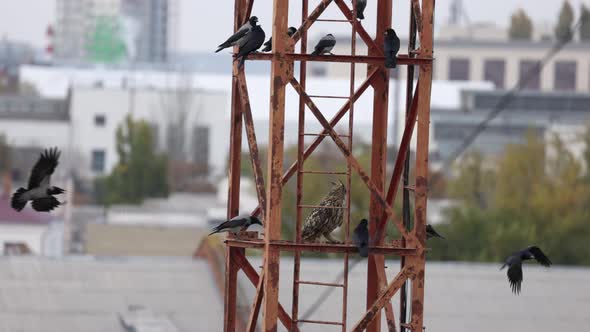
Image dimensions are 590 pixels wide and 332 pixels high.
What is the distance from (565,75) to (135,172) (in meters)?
39.7

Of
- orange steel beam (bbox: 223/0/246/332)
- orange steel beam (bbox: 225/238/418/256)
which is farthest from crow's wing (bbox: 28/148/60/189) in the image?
orange steel beam (bbox: 225/238/418/256)

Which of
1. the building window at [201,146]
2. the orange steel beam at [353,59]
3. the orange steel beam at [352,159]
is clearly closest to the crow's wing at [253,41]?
the orange steel beam at [353,59]

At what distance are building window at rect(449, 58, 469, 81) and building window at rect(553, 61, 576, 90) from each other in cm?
707

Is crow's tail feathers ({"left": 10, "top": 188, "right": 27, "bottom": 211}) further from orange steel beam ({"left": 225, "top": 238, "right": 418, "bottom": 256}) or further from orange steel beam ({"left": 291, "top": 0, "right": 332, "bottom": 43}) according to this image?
Answer: orange steel beam ({"left": 291, "top": 0, "right": 332, "bottom": 43})

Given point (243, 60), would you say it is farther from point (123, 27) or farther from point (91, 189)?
point (123, 27)

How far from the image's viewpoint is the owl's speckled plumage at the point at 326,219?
1719 cm

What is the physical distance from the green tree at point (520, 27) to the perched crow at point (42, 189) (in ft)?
353

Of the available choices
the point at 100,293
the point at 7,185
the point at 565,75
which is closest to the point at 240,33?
the point at 100,293

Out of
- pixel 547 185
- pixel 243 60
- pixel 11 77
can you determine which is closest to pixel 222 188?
pixel 547 185

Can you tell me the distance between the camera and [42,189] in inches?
752

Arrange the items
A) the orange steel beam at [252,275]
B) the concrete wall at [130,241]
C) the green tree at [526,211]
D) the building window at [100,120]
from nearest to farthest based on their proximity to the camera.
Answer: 1. the orange steel beam at [252,275]
2. the green tree at [526,211]
3. the concrete wall at [130,241]
4. the building window at [100,120]

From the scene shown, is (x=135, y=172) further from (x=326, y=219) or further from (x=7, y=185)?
(x=326, y=219)

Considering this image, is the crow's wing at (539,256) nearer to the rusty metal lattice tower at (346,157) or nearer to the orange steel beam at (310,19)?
the rusty metal lattice tower at (346,157)

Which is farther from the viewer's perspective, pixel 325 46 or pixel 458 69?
pixel 458 69
